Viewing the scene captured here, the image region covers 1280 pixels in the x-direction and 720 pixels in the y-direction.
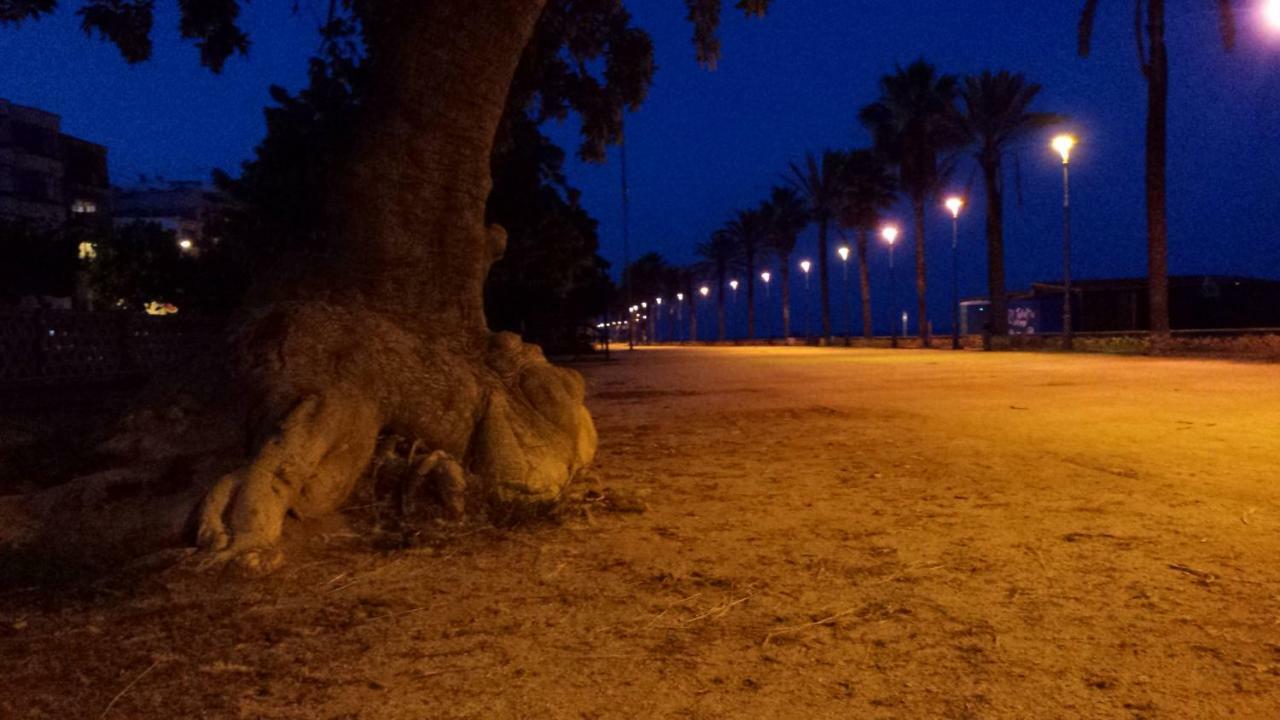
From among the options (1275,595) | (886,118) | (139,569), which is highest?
(886,118)

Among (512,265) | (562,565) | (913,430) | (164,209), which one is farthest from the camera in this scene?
(164,209)

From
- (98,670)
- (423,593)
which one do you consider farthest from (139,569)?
(423,593)

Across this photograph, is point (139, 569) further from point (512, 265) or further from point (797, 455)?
point (512, 265)

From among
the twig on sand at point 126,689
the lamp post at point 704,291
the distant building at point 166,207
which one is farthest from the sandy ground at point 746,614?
the lamp post at point 704,291

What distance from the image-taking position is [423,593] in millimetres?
4227

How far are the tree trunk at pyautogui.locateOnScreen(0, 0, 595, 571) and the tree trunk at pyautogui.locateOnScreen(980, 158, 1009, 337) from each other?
42426 millimetres

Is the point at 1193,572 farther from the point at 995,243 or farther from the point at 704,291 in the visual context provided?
the point at 704,291

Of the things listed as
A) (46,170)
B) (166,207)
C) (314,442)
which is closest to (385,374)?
Answer: (314,442)

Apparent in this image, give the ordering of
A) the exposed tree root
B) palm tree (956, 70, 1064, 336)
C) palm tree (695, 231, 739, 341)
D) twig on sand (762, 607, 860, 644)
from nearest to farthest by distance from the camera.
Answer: twig on sand (762, 607, 860, 644) < the exposed tree root < palm tree (956, 70, 1064, 336) < palm tree (695, 231, 739, 341)

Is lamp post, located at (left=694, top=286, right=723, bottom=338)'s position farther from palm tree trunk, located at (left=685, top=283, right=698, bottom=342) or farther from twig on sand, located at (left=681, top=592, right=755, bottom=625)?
twig on sand, located at (left=681, top=592, right=755, bottom=625)

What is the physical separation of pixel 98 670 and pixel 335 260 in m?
3.57

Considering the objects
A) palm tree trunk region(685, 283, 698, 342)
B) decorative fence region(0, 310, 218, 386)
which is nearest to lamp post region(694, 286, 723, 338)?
palm tree trunk region(685, 283, 698, 342)

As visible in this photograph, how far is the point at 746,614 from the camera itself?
388 cm

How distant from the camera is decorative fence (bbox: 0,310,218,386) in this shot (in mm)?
14820
